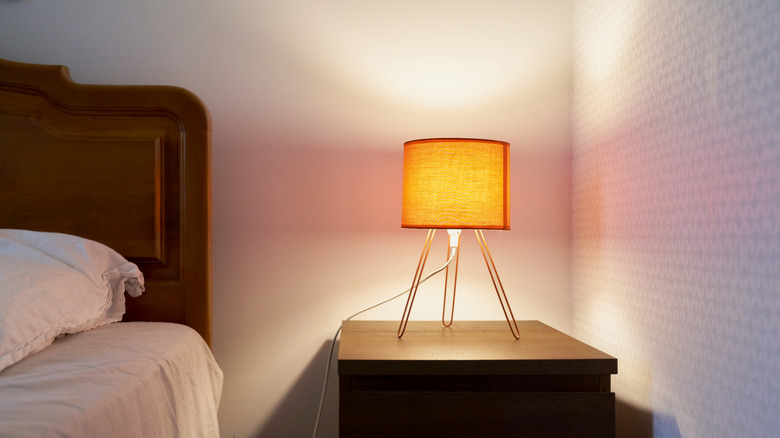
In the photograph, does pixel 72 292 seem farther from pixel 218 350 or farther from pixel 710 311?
pixel 710 311

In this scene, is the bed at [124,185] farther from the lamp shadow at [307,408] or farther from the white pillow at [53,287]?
the lamp shadow at [307,408]

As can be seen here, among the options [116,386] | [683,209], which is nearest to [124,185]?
[116,386]

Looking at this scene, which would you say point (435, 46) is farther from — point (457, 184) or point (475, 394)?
point (475, 394)

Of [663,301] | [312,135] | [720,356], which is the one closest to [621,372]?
[663,301]

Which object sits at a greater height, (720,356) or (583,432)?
(720,356)

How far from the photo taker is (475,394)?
45.3 inches

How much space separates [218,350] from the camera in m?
1.67

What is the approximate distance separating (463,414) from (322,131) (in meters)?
0.93

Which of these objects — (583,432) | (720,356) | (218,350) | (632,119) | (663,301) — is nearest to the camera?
(720,356)

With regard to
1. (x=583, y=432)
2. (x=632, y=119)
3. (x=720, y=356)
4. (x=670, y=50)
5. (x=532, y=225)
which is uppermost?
(x=670, y=50)

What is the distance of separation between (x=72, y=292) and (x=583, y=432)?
3.49ft

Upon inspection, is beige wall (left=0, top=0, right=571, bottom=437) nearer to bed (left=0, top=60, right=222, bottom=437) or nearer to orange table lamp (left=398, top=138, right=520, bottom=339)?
bed (left=0, top=60, right=222, bottom=437)

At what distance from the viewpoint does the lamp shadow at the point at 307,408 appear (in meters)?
1.68

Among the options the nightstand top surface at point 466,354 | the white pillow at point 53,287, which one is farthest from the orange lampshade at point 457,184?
the white pillow at point 53,287
